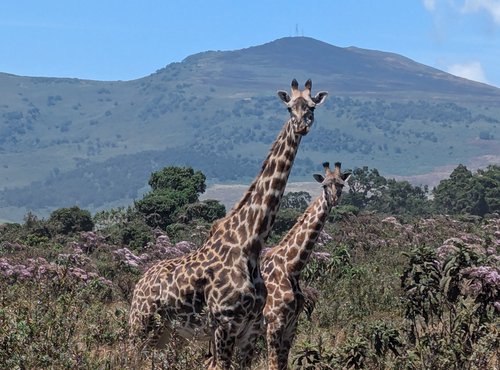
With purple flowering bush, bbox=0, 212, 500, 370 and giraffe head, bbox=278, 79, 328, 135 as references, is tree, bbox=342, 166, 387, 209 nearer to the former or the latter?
purple flowering bush, bbox=0, 212, 500, 370

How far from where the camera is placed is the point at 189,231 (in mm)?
34406

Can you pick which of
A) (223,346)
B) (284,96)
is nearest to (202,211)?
(284,96)

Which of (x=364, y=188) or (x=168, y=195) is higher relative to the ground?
(x=168, y=195)

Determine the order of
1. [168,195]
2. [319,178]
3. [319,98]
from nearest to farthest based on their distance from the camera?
1. [319,98]
2. [319,178]
3. [168,195]

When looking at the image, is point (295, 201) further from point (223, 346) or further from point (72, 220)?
point (223, 346)

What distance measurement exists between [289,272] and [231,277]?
90.1 inches

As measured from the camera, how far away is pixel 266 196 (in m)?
12.5

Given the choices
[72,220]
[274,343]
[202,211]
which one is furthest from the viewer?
[202,211]

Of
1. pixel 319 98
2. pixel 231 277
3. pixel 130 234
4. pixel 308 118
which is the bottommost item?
pixel 130 234

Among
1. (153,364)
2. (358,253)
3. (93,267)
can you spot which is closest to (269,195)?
(153,364)

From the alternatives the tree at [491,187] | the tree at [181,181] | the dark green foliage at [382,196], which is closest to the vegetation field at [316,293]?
the tree at [181,181]

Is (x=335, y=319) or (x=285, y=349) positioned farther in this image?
(x=335, y=319)

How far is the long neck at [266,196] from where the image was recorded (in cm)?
1238

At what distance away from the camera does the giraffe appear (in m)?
12.0
